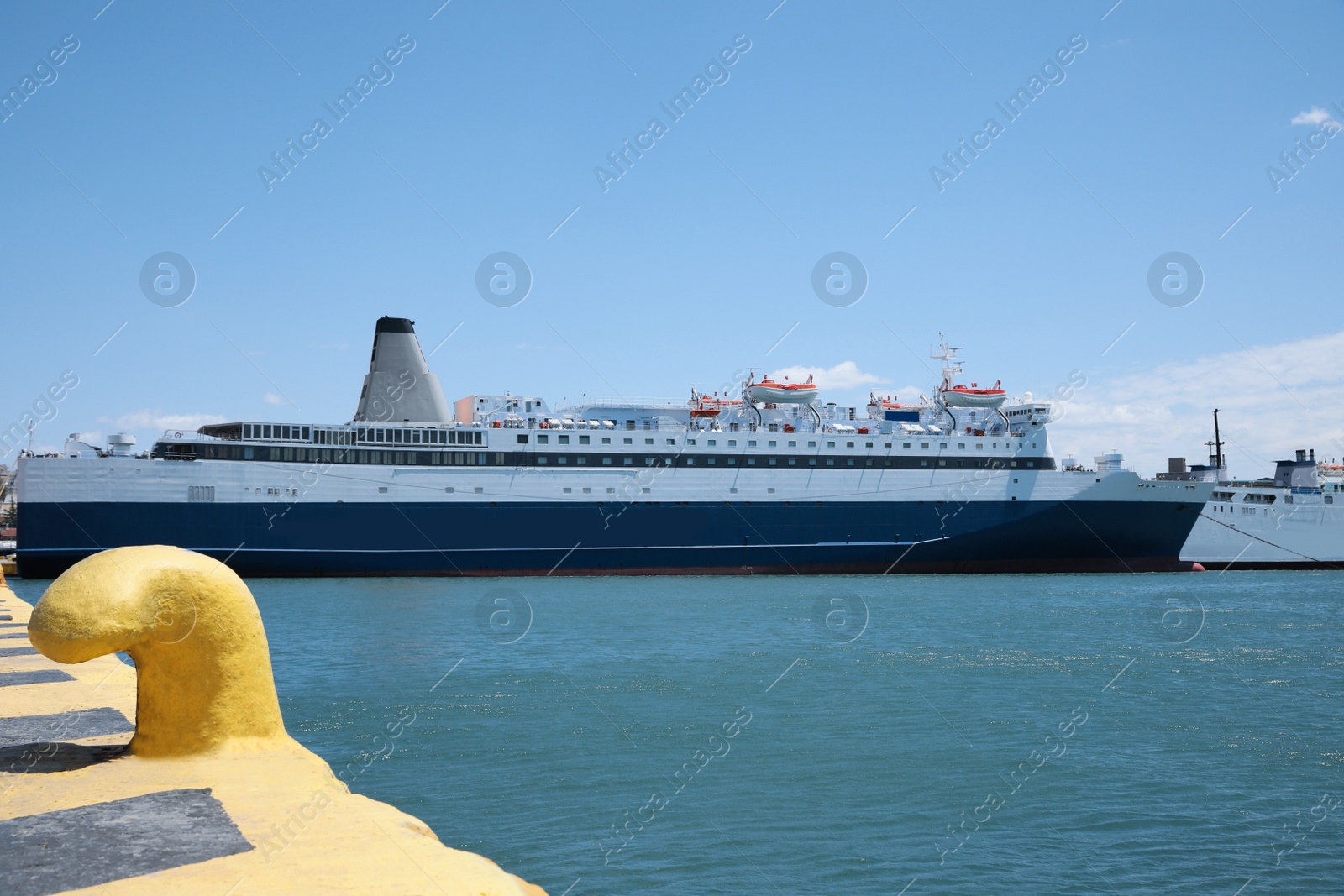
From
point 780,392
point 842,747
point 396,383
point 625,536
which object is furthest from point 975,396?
point 842,747

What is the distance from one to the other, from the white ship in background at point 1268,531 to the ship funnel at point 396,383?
33779mm

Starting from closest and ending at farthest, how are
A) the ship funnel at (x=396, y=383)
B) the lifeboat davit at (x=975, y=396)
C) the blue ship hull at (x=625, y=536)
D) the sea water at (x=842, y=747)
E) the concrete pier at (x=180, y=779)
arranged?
the concrete pier at (x=180, y=779)
the sea water at (x=842, y=747)
the blue ship hull at (x=625, y=536)
the ship funnel at (x=396, y=383)
the lifeboat davit at (x=975, y=396)

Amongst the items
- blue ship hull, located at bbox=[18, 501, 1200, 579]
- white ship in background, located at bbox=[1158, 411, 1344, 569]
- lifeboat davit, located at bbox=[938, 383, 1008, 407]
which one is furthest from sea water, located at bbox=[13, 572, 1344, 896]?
white ship in background, located at bbox=[1158, 411, 1344, 569]

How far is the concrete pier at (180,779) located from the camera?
2.83m

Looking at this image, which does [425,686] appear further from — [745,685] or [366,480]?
[366,480]

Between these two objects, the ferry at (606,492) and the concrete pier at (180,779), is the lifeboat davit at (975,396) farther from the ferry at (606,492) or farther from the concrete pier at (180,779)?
the concrete pier at (180,779)

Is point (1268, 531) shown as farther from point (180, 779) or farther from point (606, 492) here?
point (180, 779)

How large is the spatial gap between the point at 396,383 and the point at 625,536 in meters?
9.95

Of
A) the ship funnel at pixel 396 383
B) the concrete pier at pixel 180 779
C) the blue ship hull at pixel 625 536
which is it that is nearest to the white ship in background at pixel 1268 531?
the blue ship hull at pixel 625 536

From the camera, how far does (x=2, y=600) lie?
11.6 m

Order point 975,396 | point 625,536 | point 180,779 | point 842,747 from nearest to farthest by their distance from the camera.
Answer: point 180,779 < point 842,747 < point 625,536 < point 975,396

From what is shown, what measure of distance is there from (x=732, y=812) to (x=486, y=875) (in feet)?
16.1

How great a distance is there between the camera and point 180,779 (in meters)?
3.88

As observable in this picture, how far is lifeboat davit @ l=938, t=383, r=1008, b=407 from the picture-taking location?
A: 126 feet
